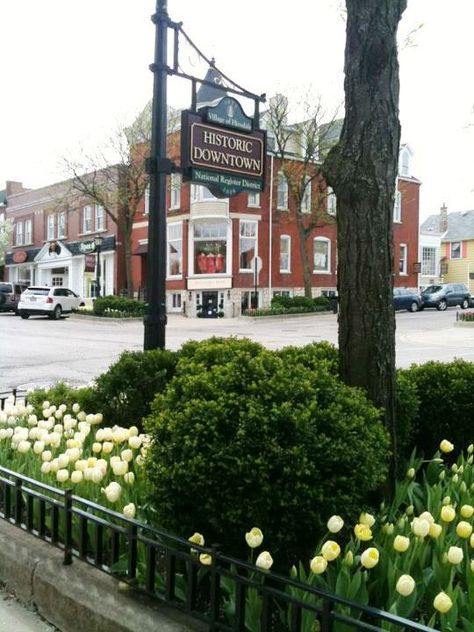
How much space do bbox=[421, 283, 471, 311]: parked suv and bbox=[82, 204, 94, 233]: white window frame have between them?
22919 millimetres

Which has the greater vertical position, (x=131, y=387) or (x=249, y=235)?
(x=249, y=235)

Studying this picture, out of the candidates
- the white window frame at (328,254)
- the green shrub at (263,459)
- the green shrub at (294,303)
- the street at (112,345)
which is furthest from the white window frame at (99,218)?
the green shrub at (263,459)

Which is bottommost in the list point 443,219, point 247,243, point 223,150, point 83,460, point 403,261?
point 83,460

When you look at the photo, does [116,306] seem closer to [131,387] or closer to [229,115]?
[229,115]

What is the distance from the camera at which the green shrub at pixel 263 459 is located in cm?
253

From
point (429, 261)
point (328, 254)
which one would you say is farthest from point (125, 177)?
point (429, 261)

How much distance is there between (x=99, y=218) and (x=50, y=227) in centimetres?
771

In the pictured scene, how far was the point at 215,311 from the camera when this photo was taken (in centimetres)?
3403

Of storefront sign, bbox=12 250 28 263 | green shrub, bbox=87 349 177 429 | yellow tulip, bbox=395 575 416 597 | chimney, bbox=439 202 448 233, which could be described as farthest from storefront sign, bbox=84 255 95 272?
chimney, bbox=439 202 448 233

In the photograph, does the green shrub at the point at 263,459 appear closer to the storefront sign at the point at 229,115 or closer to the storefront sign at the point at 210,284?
the storefront sign at the point at 229,115

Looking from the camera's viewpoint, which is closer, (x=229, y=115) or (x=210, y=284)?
(x=229, y=115)

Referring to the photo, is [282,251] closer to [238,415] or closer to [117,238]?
[117,238]

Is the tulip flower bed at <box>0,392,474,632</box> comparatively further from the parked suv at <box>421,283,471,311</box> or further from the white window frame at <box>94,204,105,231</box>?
the white window frame at <box>94,204,105,231</box>

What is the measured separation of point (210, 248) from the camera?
34.8m
